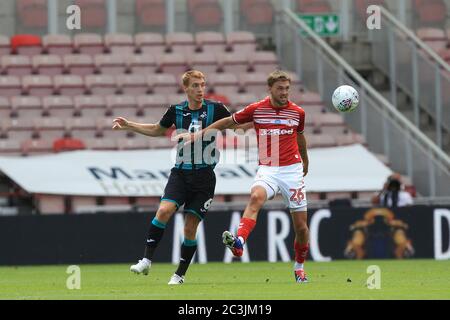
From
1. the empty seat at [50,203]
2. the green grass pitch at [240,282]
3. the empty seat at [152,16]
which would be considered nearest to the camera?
the green grass pitch at [240,282]

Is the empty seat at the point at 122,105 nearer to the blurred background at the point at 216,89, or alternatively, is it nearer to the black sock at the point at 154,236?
the blurred background at the point at 216,89

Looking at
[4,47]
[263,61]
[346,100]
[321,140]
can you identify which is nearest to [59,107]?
[4,47]

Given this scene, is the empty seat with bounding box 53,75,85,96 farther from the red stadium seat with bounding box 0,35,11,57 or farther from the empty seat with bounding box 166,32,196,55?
the empty seat with bounding box 166,32,196,55

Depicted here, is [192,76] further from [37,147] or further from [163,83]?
[163,83]

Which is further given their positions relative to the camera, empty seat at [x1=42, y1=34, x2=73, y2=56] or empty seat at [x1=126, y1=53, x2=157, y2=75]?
empty seat at [x1=42, y1=34, x2=73, y2=56]

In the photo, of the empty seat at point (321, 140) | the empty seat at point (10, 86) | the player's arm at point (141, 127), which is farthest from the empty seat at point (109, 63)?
the player's arm at point (141, 127)

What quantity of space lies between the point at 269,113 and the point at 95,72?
520 inches

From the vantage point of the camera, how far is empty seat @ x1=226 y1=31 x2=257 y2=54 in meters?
28.6

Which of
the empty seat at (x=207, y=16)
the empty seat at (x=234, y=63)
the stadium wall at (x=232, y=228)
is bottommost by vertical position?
the stadium wall at (x=232, y=228)

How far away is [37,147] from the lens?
2580 cm

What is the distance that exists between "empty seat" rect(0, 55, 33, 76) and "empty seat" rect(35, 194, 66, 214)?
13.4ft

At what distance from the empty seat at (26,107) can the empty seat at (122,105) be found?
131 cm

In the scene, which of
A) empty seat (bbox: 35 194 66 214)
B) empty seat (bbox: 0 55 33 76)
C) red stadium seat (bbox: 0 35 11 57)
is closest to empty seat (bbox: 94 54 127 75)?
empty seat (bbox: 0 55 33 76)

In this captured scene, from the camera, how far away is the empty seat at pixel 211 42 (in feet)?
93.7
